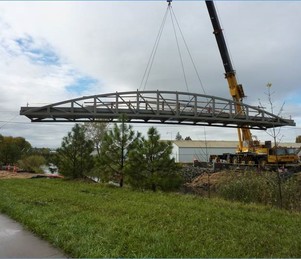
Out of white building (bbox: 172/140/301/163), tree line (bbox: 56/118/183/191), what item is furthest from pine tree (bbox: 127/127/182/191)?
white building (bbox: 172/140/301/163)

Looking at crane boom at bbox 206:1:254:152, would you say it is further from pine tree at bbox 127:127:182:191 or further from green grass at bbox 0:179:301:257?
green grass at bbox 0:179:301:257

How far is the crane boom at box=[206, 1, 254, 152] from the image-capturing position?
33312 mm

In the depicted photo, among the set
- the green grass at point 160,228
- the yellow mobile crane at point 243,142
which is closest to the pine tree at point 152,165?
the green grass at point 160,228

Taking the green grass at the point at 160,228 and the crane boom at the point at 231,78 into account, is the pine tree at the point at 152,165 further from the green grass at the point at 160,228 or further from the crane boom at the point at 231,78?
the crane boom at the point at 231,78

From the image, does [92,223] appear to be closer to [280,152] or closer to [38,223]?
[38,223]

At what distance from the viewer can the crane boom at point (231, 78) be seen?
33312 mm

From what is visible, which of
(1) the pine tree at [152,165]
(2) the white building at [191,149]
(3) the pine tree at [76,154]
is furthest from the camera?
(2) the white building at [191,149]

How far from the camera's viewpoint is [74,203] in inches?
444

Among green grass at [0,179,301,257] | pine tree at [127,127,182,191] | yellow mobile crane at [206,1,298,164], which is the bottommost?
green grass at [0,179,301,257]

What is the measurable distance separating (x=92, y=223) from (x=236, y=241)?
335 centimetres

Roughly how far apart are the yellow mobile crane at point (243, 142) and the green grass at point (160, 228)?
26028 mm

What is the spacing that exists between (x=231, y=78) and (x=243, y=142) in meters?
8.21

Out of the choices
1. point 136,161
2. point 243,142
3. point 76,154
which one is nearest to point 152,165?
point 136,161

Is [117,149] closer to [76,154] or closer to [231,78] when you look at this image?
[76,154]
